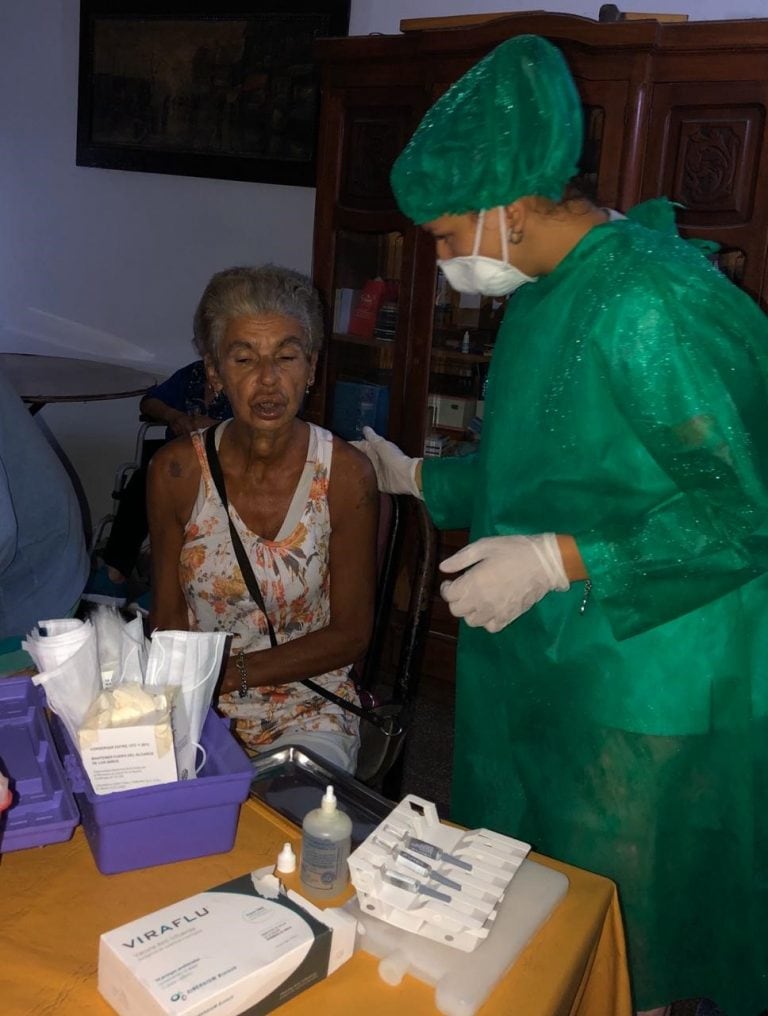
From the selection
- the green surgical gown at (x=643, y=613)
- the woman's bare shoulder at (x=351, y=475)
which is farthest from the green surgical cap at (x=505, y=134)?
the woman's bare shoulder at (x=351, y=475)

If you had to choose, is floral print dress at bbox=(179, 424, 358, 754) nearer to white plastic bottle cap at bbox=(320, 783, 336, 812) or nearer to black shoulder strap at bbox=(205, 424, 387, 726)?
black shoulder strap at bbox=(205, 424, 387, 726)

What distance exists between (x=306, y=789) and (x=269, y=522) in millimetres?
590

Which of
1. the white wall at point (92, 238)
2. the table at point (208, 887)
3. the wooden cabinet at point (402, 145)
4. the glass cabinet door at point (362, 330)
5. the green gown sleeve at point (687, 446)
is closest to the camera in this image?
the table at point (208, 887)

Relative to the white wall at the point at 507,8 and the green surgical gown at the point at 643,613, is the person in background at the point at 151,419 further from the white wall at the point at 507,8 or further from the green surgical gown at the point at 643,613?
the green surgical gown at the point at 643,613

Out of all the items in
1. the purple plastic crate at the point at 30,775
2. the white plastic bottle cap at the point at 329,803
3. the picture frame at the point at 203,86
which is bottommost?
the purple plastic crate at the point at 30,775

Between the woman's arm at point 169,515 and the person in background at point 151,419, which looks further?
the person in background at point 151,419

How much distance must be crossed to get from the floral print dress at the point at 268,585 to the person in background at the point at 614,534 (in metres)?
0.35

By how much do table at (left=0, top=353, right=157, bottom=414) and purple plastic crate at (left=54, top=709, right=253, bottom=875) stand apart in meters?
2.38

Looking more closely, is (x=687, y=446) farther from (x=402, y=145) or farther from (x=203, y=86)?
(x=203, y=86)

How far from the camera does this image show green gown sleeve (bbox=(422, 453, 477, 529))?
1621mm

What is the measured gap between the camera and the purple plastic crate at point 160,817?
39.0 inches

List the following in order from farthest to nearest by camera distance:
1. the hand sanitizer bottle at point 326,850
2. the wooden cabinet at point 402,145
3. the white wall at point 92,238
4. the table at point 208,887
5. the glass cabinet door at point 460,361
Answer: the white wall at point 92,238, the glass cabinet door at point 460,361, the wooden cabinet at point 402,145, the hand sanitizer bottle at point 326,850, the table at point 208,887

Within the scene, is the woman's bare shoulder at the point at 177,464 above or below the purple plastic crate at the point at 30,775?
above

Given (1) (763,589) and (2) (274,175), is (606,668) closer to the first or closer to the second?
(1) (763,589)
